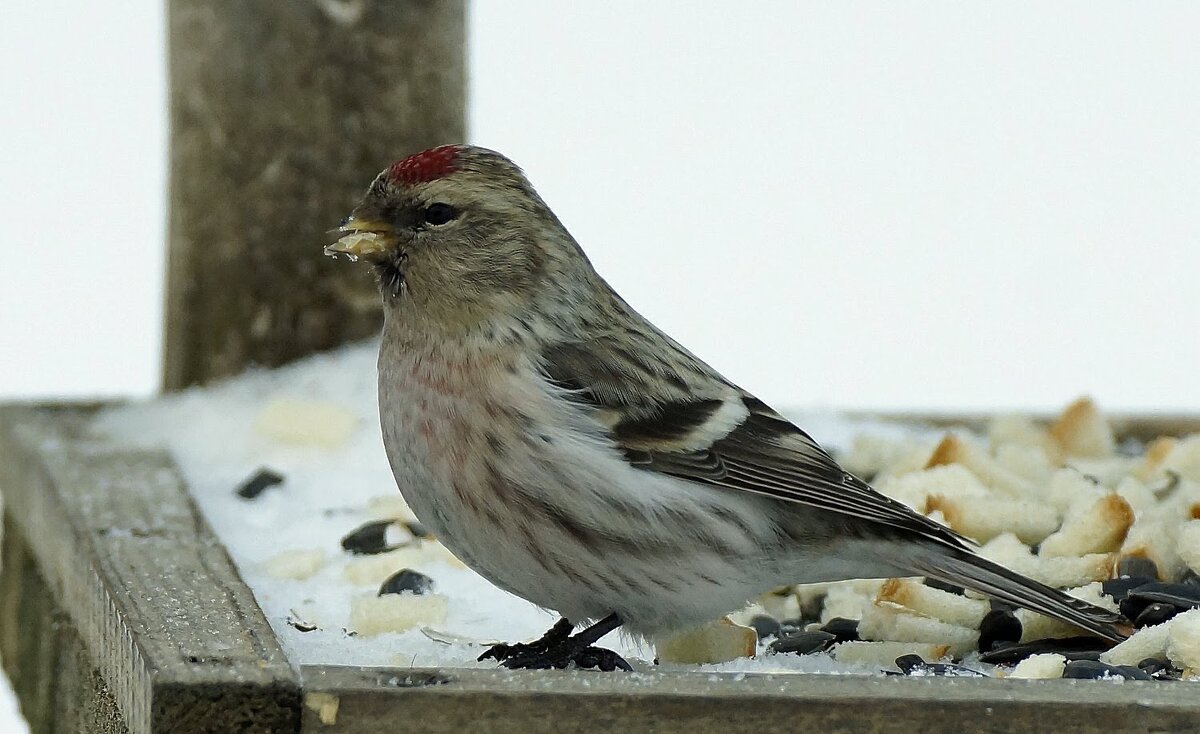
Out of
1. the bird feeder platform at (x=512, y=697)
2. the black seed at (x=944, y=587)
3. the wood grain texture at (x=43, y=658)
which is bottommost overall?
the wood grain texture at (x=43, y=658)

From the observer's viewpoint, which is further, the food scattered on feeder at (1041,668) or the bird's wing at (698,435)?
the bird's wing at (698,435)

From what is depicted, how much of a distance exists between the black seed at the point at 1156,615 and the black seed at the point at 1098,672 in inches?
10.5

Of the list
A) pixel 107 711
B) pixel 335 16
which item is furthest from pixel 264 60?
pixel 107 711

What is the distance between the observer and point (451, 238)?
2375 mm

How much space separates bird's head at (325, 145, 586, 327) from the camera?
2359 millimetres

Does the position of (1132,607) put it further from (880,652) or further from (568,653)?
(568,653)

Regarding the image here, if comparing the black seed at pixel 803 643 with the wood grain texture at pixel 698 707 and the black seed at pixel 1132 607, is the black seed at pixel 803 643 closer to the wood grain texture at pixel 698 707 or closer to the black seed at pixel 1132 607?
the black seed at pixel 1132 607

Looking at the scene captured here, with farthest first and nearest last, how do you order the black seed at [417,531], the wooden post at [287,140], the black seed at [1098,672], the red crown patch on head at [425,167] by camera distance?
the wooden post at [287,140], the black seed at [417,531], the red crown patch on head at [425,167], the black seed at [1098,672]

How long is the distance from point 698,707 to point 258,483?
1632 millimetres

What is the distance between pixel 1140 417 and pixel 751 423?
199cm

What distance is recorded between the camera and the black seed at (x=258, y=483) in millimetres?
3277

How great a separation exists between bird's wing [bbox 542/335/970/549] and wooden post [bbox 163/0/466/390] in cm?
180

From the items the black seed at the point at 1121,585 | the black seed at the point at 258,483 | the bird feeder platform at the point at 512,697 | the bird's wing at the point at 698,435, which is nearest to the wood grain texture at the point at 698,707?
the bird feeder platform at the point at 512,697

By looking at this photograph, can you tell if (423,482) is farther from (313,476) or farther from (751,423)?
(313,476)
